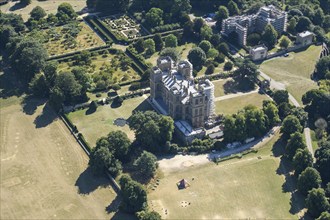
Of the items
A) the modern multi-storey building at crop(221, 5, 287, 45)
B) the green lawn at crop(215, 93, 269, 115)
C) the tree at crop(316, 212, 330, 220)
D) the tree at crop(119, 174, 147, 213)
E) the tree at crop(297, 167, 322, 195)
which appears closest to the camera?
the tree at crop(316, 212, 330, 220)

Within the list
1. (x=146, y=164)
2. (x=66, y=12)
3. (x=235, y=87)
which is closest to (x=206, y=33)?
(x=235, y=87)

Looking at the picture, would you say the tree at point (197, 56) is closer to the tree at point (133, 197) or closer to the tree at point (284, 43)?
the tree at point (284, 43)

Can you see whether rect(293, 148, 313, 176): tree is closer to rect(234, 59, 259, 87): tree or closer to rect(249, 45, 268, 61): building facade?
rect(234, 59, 259, 87): tree

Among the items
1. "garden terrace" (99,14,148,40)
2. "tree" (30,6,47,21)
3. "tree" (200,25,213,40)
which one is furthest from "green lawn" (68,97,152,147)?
"tree" (30,6,47,21)

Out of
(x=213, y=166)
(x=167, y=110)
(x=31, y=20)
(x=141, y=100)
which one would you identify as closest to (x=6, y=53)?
(x=31, y=20)

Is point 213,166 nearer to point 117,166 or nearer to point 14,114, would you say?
point 117,166

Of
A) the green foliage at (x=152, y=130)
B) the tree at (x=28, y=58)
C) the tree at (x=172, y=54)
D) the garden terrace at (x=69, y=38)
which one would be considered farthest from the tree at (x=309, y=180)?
the garden terrace at (x=69, y=38)

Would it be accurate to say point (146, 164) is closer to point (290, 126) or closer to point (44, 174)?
point (44, 174)
